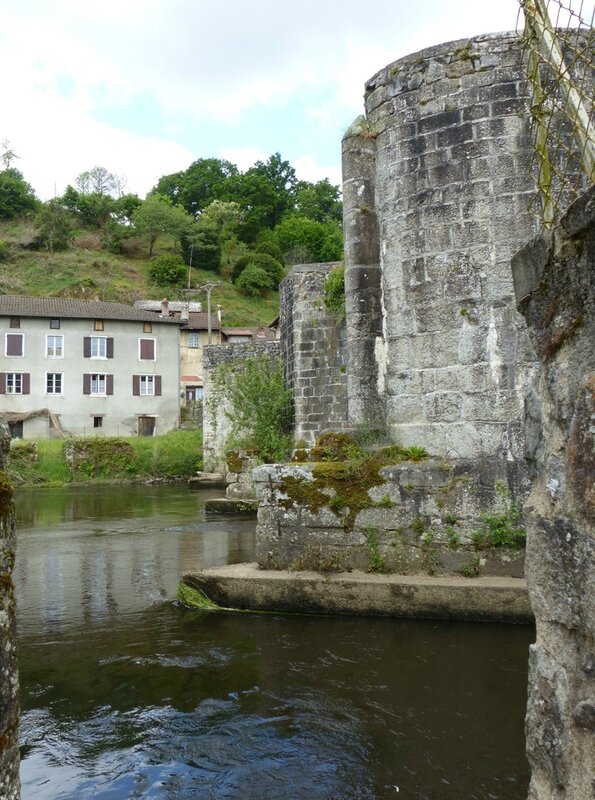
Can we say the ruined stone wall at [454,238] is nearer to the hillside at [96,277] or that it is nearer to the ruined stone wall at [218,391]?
the ruined stone wall at [218,391]

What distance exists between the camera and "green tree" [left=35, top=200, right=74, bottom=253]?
6662cm

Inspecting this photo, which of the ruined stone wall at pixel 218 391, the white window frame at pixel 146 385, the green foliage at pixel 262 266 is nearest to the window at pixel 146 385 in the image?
the white window frame at pixel 146 385

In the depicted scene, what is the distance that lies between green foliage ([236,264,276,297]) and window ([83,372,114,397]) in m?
26.6

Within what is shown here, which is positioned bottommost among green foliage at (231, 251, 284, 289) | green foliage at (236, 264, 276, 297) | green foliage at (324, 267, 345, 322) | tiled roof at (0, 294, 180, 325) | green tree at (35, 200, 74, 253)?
green foliage at (324, 267, 345, 322)

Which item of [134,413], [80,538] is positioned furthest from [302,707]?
[134,413]

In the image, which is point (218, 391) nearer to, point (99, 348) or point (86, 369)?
point (86, 369)

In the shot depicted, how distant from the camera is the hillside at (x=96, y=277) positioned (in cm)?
5778

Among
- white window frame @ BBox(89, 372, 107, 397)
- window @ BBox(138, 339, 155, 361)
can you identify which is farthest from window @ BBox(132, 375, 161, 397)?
white window frame @ BBox(89, 372, 107, 397)

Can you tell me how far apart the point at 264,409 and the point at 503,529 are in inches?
403

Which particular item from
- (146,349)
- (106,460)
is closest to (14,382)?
(146,349)

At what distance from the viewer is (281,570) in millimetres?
6617

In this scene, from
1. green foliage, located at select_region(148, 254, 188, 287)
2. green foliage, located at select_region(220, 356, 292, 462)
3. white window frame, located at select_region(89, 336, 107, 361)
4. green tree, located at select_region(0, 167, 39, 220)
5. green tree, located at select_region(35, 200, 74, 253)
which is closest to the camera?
green foliage, located at select_region(220, 356, 292, 462)

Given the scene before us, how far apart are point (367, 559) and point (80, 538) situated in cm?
737

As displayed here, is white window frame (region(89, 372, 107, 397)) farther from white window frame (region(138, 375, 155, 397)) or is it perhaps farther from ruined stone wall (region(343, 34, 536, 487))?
ruined stone wall (region(343, 34, 536, 487))
